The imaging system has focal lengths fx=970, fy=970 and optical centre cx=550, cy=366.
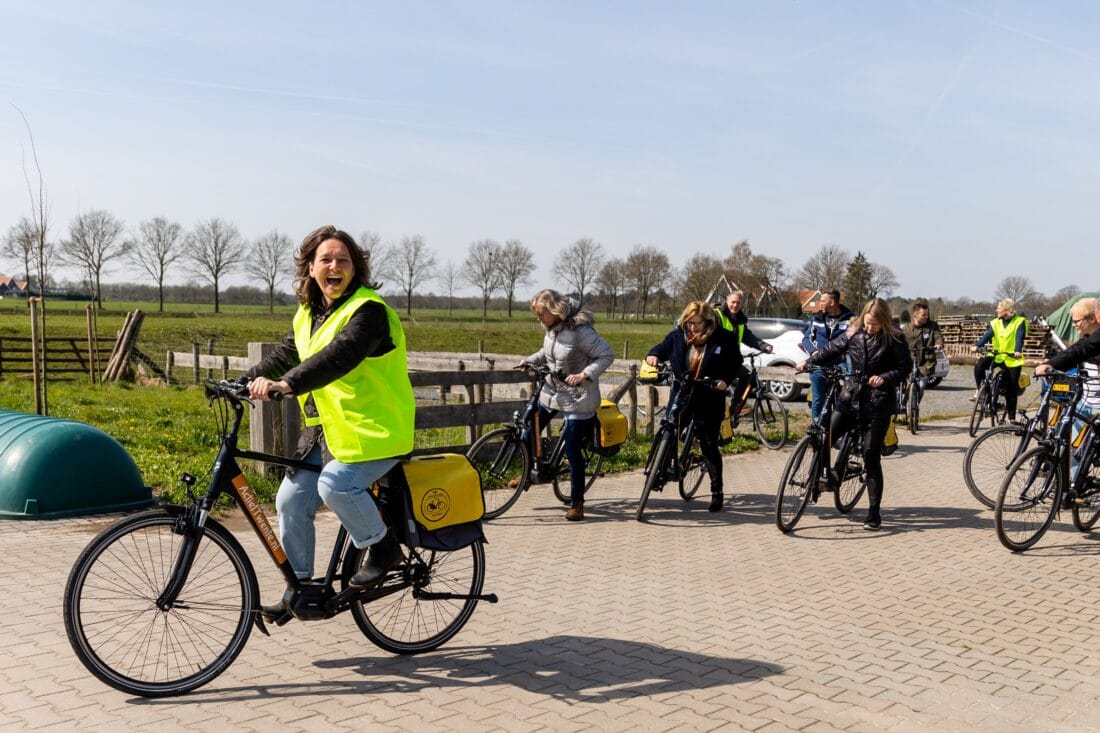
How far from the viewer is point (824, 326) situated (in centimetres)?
1153

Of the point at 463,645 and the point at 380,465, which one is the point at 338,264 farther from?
the point at 463,645

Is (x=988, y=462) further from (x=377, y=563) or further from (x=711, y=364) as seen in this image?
(x=377, y=563)

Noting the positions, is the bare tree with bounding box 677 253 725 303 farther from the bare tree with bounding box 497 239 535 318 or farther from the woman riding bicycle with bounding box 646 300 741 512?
the woman riding bicycle with bounding box 646 300 741 512

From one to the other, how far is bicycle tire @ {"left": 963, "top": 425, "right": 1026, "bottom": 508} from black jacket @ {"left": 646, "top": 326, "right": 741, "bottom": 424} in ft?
7.62

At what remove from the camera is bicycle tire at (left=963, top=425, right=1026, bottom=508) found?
27.6ft

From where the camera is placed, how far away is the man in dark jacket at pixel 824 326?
11297mm

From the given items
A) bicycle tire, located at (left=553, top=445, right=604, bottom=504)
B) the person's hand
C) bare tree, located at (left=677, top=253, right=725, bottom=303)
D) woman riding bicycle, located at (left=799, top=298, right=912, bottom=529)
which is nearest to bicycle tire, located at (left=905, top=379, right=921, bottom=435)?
woman riding bicycle, located at (left=799, top=298, right=912, bottom=529)

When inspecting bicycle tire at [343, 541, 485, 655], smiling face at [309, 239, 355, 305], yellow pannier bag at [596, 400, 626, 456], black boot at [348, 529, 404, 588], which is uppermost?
smiling face at [309, 239, 355, 305]

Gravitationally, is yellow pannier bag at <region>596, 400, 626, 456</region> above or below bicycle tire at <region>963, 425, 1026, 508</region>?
above

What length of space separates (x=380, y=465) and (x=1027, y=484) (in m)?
5.09

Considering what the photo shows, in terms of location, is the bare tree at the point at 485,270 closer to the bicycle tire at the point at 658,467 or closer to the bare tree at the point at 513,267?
the bare tree at the point at 513,267

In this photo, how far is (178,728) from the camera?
11.9 feet

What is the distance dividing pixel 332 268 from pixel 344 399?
1.80ft

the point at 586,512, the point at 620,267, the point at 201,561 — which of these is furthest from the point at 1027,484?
the point at 620,267
